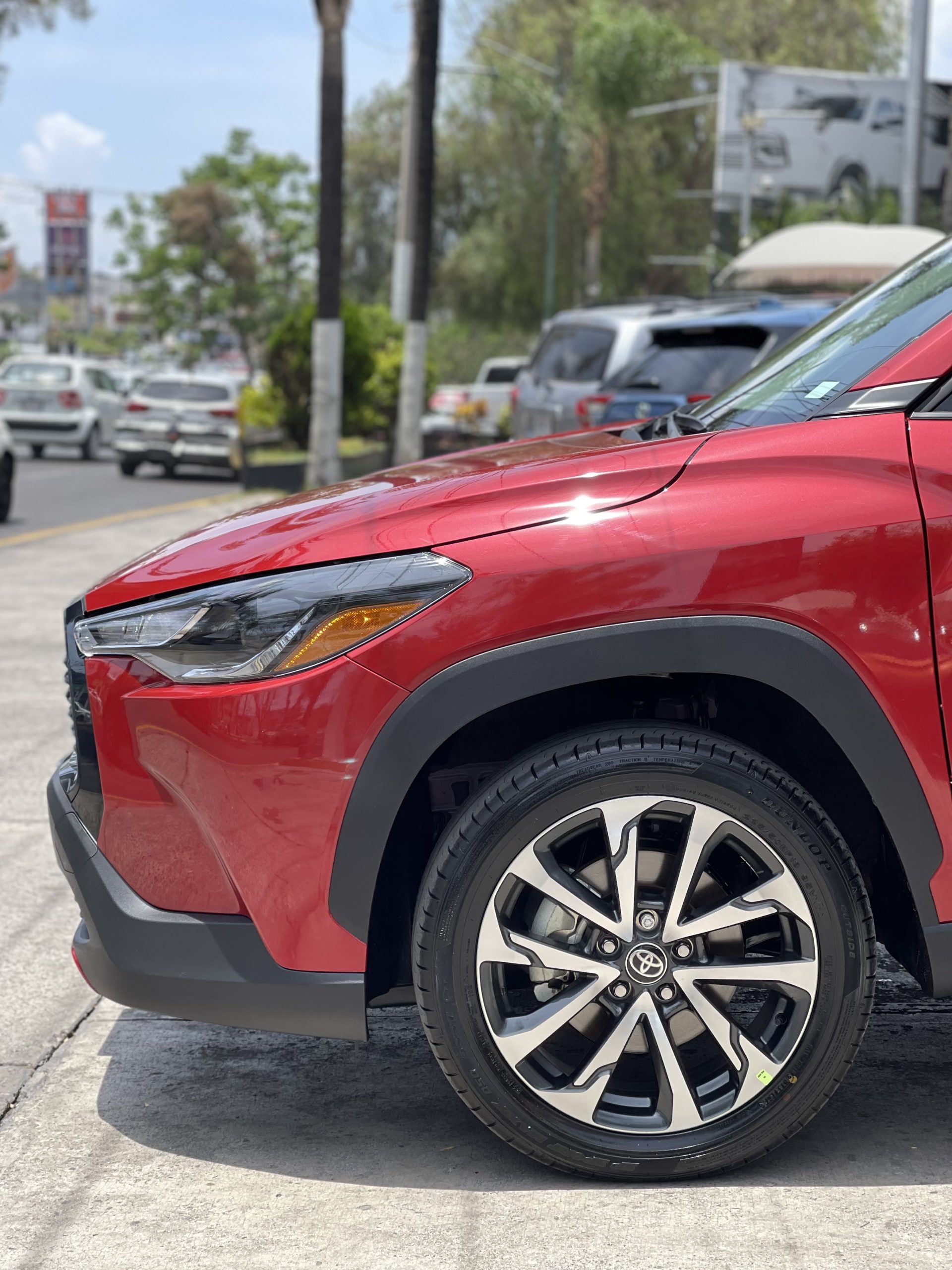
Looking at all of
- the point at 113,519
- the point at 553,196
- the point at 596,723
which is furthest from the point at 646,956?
the point at 553,196

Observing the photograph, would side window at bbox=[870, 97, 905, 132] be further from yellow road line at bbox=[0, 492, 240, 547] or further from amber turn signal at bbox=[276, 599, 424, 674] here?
amber turn signal at bbox=[276, 599, 424, 674]

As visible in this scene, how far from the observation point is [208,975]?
2.67 m

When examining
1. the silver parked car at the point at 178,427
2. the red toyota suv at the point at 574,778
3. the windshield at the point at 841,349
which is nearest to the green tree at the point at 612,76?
the silver parked car at the point at 178,427

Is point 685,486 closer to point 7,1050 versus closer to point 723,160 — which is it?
point 7,1050

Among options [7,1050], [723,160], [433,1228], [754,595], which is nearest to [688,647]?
[754,595]

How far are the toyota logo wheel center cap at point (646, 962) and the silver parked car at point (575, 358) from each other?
350 inches

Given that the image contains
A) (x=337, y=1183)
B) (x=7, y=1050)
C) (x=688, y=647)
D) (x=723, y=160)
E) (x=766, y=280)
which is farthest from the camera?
(x=723, y=160)

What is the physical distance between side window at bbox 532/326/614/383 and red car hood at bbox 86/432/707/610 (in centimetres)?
930

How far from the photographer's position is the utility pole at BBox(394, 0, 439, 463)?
65.3ft

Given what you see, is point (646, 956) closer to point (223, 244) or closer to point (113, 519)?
point (113, 519)

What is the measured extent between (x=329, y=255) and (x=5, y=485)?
4.79m

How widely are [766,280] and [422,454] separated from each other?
7178mm

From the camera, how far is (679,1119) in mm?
2662

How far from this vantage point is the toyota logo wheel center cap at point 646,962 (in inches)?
104
